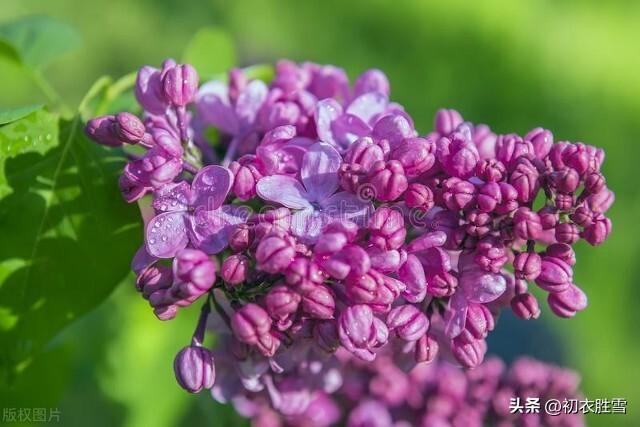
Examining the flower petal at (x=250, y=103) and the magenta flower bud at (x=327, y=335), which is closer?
the magenta flower bud at (x=327, y=335)

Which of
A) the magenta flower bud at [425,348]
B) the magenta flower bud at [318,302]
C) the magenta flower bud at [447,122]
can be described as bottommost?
the magenta flower bud at [425,348]

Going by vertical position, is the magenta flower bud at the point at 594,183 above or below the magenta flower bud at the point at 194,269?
above

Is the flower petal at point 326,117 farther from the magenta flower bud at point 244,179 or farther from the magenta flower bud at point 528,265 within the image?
the magenta flower bud at point 528,265

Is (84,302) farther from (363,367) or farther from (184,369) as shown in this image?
(363,367)

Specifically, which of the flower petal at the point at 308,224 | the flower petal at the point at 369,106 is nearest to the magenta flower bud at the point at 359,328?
the flower petal at the point at 308,224

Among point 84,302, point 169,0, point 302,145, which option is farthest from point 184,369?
point 169,0

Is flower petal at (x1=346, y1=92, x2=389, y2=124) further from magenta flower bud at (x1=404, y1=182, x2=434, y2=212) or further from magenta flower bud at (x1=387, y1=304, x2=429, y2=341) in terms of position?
magenta flower bud at (x1=387, y1=304, x2=429, y2=341)

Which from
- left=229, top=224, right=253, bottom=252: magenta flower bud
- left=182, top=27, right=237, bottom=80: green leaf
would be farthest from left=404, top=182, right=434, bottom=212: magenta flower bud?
left=182, top=27, right=237, bottom=80: green leaf

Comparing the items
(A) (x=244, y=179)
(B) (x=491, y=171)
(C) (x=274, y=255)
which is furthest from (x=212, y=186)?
(B) (x=491, y=171)
